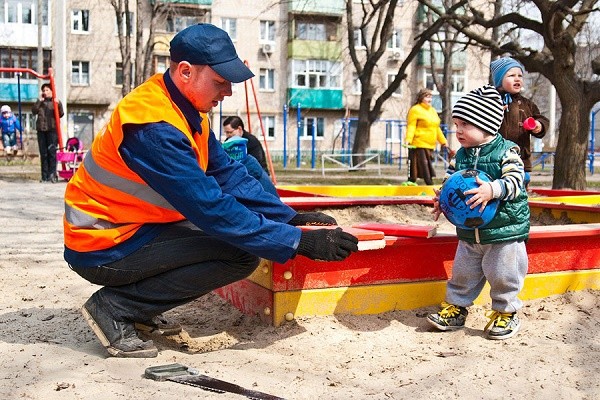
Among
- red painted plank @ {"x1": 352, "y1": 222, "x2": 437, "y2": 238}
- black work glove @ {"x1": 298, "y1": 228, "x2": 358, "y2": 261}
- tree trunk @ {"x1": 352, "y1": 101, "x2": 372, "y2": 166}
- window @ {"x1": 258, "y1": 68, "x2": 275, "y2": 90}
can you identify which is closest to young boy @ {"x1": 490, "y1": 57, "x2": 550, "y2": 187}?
red painted plank @ {"x1": 352, "y1": 222, "x2": 437, "y2": 238}

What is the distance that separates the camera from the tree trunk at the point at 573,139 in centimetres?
1145

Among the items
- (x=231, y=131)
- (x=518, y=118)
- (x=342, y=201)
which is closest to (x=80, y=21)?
(x=231, y=131)

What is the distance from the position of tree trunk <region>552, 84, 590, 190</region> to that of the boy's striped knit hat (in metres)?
8.36

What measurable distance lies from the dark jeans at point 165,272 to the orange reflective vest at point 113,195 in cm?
11

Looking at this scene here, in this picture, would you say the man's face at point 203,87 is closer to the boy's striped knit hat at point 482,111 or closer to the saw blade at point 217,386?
the saw blade at point 217,386

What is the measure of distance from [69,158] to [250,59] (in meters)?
27.9

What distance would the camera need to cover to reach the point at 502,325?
3.58m

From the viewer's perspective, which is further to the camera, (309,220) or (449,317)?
(449,317)

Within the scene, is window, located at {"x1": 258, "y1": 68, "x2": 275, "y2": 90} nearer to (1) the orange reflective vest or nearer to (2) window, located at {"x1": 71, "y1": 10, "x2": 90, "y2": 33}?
(2) window, located at {"x1": 71, "y1": 10, "x2": 90, "y2": 33}

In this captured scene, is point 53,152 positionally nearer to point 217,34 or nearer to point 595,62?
point 595,62

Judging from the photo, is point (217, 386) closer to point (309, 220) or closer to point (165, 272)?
point (165, 272)

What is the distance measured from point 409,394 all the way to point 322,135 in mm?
40254

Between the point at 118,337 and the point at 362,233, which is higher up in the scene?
the point at 362,233

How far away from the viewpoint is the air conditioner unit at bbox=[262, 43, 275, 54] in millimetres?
41062
